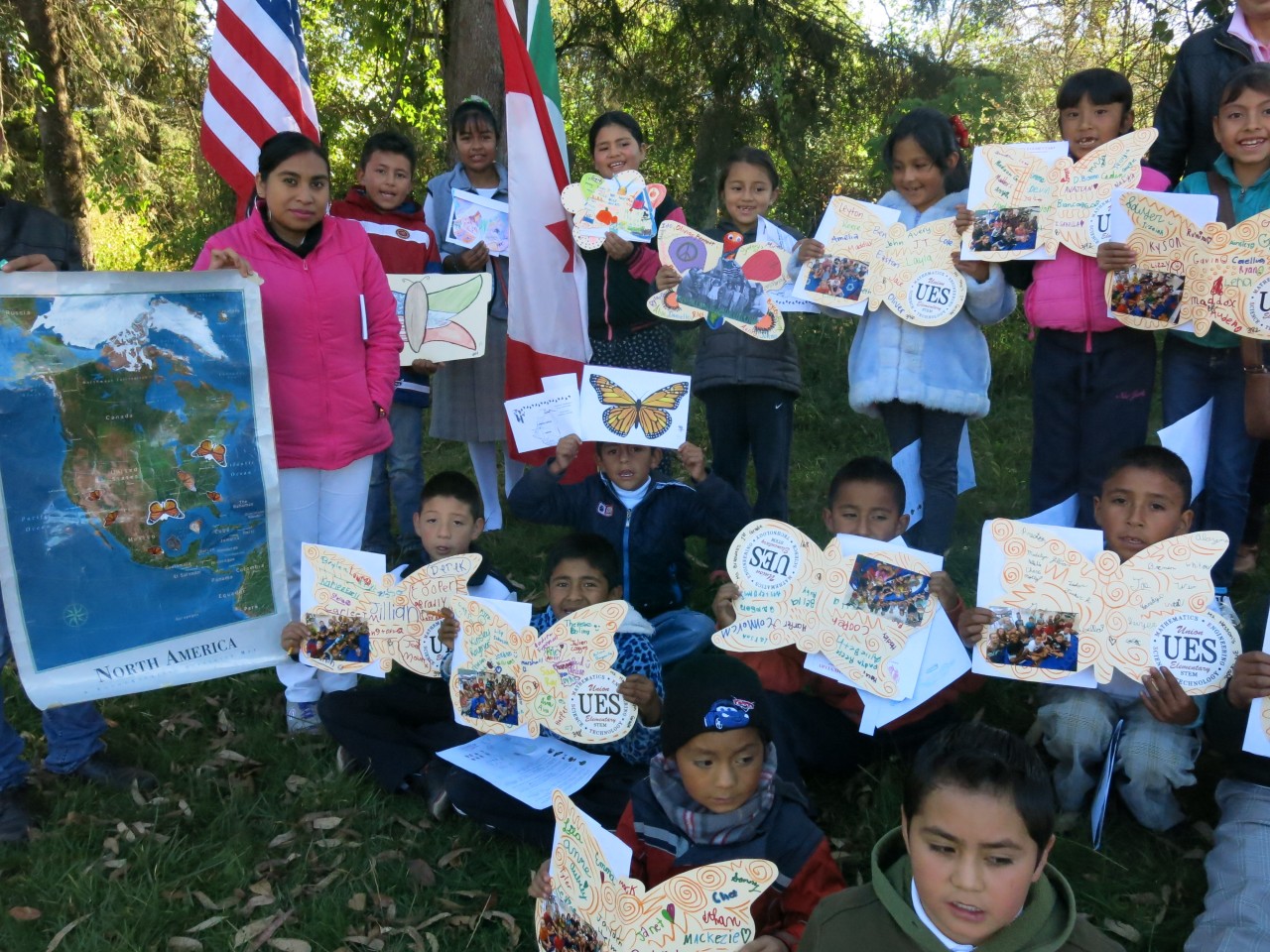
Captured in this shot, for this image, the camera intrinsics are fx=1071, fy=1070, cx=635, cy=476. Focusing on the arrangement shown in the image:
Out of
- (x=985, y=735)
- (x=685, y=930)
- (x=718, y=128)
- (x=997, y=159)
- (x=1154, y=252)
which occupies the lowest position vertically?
(x=685, y=930)

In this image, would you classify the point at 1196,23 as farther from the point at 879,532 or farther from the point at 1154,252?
the point at 879,532

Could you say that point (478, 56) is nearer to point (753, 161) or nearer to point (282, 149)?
point (753, 161)

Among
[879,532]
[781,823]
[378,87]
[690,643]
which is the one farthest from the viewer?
[378,87]

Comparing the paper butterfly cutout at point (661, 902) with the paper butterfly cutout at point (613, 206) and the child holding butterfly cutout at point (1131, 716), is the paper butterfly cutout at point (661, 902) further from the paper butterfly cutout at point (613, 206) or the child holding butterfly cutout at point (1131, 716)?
the paper butterfly cutout at point (613, 206)

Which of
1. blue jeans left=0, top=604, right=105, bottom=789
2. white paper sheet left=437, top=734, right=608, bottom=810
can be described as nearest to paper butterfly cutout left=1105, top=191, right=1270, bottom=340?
white paper sheet left=437, top=734, right=608, bottom=810

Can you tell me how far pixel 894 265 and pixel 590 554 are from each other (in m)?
1.48

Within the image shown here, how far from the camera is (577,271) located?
15.5ft

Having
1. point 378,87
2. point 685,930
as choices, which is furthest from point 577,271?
point 378,87

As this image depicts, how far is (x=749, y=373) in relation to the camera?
167 inches

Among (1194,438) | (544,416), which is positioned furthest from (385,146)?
(1194,438)

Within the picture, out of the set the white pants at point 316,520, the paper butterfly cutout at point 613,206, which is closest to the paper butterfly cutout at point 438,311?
the paper butterfly cutout at point 613,206

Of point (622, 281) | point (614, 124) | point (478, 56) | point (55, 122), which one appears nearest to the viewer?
point (614, 124)

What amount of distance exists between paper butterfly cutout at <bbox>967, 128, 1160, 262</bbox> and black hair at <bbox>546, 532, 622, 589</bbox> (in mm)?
1592

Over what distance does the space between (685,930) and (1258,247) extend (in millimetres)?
2557
